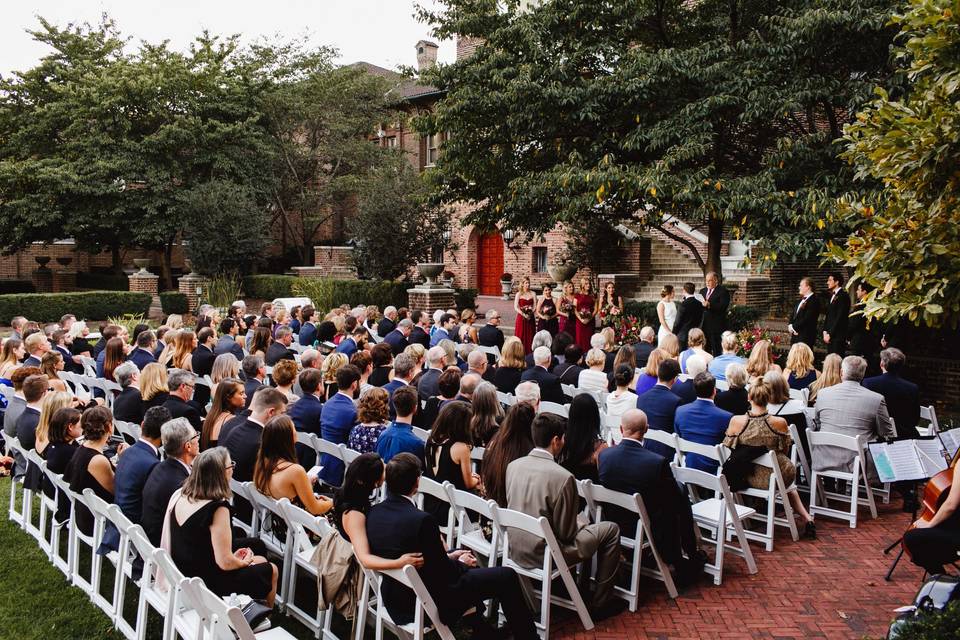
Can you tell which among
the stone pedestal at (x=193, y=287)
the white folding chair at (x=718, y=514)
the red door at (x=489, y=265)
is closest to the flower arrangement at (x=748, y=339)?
the white folding chair at (x=718, y=514)

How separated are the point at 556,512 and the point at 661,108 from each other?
1157 centimetres

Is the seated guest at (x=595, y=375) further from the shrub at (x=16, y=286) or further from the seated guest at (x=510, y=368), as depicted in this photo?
the shrub at (x=16, y=286)

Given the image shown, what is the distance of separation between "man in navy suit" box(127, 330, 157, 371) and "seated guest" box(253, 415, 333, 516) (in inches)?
198

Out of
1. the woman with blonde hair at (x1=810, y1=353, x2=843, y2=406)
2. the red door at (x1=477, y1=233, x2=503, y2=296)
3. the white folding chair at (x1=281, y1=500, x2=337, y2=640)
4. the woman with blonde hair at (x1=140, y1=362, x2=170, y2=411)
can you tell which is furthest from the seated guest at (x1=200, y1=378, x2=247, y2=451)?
the red door at (x1=477, y1=233, x2=503, y2=296)

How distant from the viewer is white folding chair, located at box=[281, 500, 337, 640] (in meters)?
4.84

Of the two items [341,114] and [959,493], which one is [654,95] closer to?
[959,493]

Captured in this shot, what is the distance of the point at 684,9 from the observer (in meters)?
16.2

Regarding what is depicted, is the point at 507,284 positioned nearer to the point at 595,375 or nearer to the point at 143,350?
the point at 143,350

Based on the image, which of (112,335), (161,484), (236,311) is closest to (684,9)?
(236,311)

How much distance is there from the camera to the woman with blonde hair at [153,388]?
25.2 ft

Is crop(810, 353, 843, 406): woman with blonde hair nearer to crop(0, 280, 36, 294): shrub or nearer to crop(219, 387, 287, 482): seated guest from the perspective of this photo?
crop(219, 387, 287, 482): seated guest

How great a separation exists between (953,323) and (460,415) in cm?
402

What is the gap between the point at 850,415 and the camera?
7.41m

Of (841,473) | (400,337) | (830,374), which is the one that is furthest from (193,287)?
(841,473)
